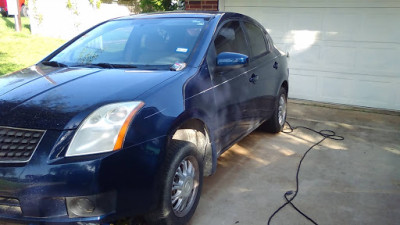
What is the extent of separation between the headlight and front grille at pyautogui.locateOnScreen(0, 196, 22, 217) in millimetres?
458

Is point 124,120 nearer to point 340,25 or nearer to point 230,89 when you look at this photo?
point 230,89

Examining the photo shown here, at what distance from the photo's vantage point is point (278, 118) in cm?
556

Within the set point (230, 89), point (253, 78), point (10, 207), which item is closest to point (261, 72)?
point (253, 78)

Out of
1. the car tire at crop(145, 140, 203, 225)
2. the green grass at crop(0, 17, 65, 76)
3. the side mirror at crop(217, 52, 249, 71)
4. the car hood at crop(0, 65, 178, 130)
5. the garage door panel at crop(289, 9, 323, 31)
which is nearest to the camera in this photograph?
the car hood at crop(0, 65, 178, 130)

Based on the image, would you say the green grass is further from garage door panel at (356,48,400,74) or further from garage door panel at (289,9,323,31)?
garage door panel at (356,48,400,74)

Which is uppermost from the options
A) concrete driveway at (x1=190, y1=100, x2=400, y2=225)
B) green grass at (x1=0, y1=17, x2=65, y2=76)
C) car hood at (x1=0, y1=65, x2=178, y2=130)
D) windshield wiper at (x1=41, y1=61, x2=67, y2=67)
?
windshield wiper at (x1=41, y1=61, x2=67, y2=67)

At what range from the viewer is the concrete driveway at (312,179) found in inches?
134

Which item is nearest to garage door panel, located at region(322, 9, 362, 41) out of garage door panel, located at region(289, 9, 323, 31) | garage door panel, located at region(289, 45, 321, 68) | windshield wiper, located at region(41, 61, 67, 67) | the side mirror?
garage door panel, located at region(289, 9, 323, 31)

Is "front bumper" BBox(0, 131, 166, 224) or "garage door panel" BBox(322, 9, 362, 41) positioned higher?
"garage door panel" BBox(322, 9, 362, 41)

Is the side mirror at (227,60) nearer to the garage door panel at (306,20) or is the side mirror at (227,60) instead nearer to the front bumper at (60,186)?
the front bumper at (60,186)

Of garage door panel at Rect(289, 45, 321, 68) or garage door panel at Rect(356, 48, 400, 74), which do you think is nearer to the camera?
garage door panel at Rect(356, 48, 400, 74)

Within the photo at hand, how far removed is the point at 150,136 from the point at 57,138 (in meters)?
0.60

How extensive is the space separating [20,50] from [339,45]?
8.78m

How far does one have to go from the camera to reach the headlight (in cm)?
235
